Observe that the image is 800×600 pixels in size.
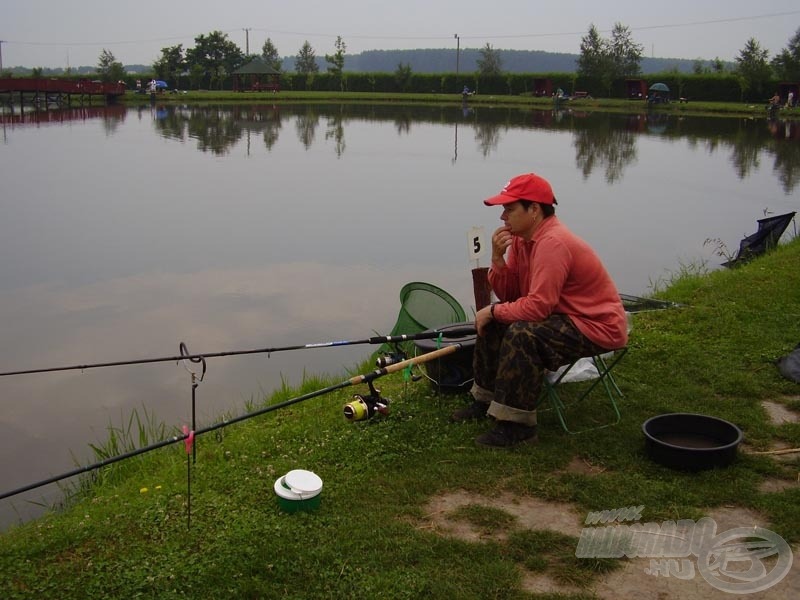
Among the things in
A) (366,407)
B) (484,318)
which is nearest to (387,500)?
(366,407)

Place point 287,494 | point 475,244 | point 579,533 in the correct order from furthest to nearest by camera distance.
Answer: point 475,244
point 287,494
point 579,533

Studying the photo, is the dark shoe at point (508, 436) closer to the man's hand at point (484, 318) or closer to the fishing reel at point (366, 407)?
the man's hand at point (484, 318)

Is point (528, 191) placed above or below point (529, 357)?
above

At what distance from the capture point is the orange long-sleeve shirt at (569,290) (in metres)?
3.88

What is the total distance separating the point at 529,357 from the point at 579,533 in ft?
2.97

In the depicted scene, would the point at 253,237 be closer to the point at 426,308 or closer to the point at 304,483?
the point at 426,308

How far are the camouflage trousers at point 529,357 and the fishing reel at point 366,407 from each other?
0.64m

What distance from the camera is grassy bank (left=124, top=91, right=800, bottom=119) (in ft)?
142

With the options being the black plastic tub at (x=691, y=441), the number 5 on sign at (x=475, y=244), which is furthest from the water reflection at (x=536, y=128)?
the black plastic tub at (x=691, y=441)

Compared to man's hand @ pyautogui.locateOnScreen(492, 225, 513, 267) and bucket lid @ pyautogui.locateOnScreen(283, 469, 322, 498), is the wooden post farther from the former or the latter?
bucket lid @ pyautogui.locateOnScreen(283, 469, 322, 498)

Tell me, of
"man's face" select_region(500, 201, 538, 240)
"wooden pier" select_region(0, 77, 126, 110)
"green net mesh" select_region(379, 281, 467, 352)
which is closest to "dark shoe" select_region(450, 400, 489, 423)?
"man's face" select_region(500, 201, 538, 240)

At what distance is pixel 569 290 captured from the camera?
13.1 ft

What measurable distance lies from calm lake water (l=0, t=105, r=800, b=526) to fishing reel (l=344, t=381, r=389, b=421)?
1027mm

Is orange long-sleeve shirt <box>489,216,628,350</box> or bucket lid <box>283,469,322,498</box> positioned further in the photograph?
orange long-sleeve shirt <box>489,216,628,350</box>
